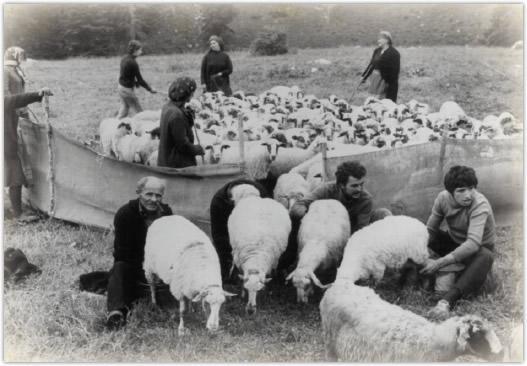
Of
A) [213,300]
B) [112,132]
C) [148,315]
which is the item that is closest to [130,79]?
[112,132]

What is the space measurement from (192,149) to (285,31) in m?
4.74

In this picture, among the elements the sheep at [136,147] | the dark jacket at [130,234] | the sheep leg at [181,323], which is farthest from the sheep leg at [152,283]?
the sheep at [136,147]

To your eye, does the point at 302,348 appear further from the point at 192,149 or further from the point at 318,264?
the point at 192,149

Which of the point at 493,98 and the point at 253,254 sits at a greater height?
the point at 493,98

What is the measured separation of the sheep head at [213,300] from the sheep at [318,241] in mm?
822

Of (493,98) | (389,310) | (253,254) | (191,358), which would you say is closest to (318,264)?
(253,254)

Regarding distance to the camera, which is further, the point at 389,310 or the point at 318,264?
the point at 318,264

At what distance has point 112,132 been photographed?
33.1 feet

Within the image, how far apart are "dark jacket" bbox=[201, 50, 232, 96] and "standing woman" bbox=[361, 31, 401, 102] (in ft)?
9.88

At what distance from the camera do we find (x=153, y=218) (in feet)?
18.7

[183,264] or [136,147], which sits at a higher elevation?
[136,147]

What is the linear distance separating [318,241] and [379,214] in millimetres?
1001

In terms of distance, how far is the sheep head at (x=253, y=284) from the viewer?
5156mm

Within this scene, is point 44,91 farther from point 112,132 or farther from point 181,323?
point 181,323
